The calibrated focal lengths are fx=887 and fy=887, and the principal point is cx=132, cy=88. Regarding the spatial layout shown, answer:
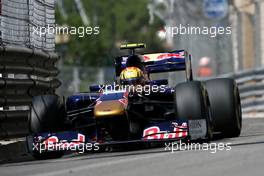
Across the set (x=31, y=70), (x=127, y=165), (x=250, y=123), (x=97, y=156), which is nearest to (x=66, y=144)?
(x=97, y=156)

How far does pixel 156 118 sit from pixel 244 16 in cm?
1500

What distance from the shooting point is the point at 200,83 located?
36.4ft

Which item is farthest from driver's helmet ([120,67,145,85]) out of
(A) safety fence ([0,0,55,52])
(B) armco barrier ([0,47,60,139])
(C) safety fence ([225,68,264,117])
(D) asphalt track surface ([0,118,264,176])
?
(C) safety fence ([225,68,264,117])

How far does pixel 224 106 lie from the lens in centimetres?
1174

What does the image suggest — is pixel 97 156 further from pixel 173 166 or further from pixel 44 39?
pixel 44 39

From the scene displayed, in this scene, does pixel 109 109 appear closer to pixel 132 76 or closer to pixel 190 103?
pixel 190 103

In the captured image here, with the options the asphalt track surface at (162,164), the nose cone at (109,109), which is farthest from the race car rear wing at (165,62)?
the asphalt track surface at (162,164)

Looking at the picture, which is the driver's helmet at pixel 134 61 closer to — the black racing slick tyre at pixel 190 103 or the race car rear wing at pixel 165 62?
the race car rear wing at pixel 165 62

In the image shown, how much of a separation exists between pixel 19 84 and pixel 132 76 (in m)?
2.02

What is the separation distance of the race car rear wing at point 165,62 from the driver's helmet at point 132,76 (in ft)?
2.86

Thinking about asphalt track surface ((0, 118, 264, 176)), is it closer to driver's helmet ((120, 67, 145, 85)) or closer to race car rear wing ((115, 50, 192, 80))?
driver's helmet ((120, 67, 145, 85))

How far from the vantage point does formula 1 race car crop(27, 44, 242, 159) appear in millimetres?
10758

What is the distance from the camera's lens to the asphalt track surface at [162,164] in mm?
7918

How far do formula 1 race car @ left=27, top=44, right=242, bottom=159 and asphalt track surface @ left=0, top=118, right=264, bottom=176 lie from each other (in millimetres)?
334
